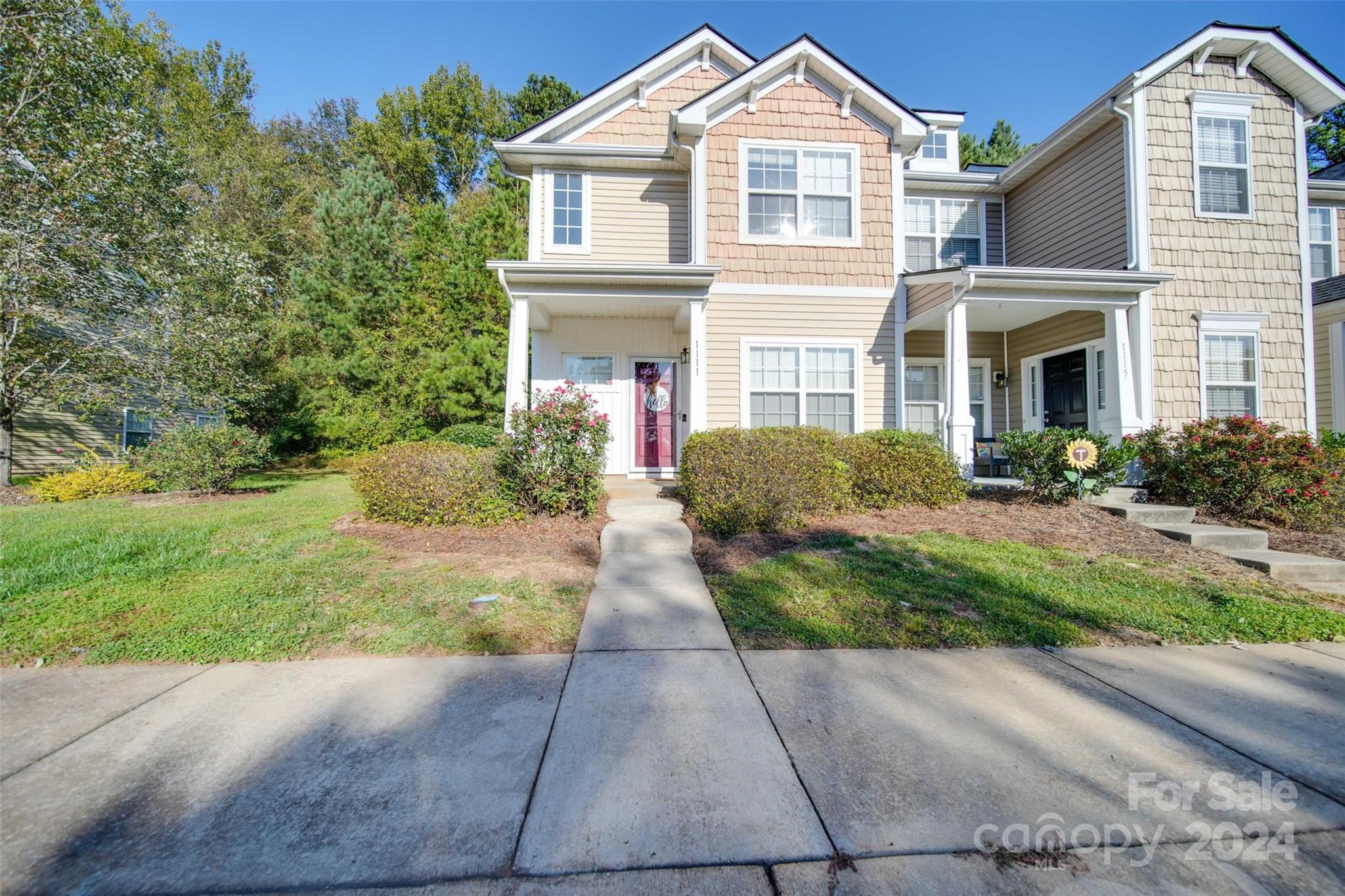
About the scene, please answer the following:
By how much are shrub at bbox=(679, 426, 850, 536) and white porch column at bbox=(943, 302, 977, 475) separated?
7.50 feet

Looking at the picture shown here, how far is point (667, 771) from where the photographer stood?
2.11 m

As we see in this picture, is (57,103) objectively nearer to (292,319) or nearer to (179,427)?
(179,427)

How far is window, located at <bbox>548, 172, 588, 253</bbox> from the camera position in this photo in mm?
9711

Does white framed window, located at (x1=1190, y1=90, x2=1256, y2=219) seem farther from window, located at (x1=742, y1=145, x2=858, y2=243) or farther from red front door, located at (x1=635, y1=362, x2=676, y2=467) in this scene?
red front door, located at (x1=635, y1=362, x2=676, y2=467)

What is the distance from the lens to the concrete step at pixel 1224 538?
5.48 metres

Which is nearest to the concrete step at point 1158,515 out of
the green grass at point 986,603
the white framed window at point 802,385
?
the green grass at point 986,603

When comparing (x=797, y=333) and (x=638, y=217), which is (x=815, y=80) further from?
(x=797, y=333)

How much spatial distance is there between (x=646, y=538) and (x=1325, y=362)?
1280 cm

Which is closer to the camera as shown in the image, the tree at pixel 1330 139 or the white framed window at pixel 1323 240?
the white framed window at pixel 1323 240

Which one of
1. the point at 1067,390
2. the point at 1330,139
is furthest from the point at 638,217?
the point at 1330,139

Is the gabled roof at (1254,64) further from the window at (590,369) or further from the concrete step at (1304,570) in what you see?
the window at (590,369)

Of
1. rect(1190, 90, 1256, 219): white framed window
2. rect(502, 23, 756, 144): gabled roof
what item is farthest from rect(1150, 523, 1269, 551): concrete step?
rect(502, 23, 756, 144): gabled roof

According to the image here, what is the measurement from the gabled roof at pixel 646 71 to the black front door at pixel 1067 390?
830 centimetres

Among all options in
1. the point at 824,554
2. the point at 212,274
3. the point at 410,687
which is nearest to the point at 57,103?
the point at 212,274
